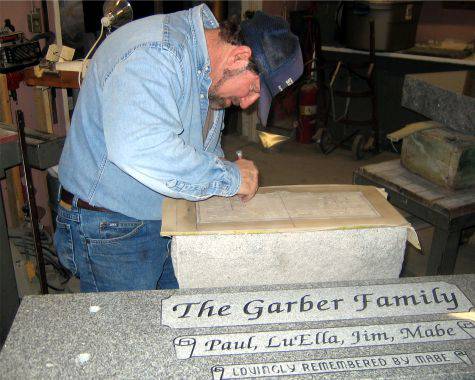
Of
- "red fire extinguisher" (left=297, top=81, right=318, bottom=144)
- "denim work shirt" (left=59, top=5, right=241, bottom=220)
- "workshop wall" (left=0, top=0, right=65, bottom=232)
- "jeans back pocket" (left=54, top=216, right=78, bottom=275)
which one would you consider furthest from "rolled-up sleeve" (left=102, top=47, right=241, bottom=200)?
"red fire extinguisher" (left=297, top=81, right=318, bottom=144)

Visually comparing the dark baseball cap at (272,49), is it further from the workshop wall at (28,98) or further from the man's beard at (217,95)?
the workshop wall at (28,98)

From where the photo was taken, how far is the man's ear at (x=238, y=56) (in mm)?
1017

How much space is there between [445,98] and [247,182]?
2.93ft

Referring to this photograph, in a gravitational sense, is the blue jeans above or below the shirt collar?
below

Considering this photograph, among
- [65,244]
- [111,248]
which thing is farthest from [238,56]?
[65,244]

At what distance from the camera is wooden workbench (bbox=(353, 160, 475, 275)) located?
58.6 inches

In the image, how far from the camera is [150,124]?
34.9 inches

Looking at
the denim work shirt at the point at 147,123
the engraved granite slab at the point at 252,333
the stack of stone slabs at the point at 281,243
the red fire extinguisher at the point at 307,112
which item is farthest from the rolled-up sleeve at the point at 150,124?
the red fire extinguisher at the point at 307,112

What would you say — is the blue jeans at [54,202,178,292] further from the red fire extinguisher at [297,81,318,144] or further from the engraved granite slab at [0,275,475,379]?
the red fire extinguisher at [297,81,318,144]

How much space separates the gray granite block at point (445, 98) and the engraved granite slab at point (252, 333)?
765 millimetres

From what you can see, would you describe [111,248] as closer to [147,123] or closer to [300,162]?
[147,123]

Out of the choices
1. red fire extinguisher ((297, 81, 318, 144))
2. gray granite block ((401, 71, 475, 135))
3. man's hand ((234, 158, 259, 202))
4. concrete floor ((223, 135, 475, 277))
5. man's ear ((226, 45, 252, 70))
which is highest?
man's ear ((226, 45, 252, 70))

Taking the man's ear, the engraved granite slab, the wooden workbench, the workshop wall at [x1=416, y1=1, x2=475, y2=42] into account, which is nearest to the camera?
the engraved granite slab

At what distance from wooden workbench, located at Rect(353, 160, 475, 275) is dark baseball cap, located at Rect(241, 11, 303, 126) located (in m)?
0.73
